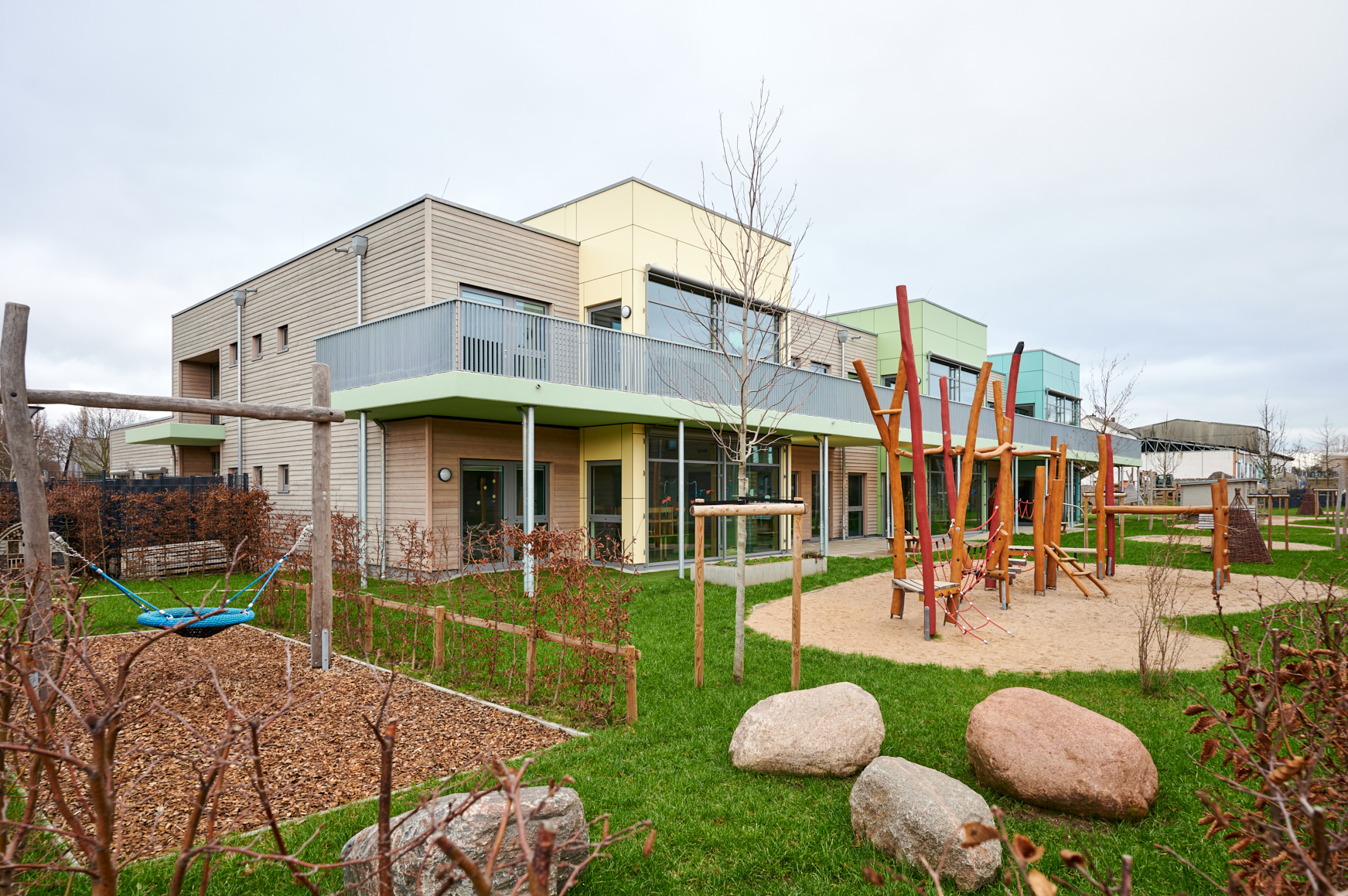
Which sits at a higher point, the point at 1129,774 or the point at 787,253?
the point at 787,253

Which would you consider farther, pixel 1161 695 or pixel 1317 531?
pixel 1317 531

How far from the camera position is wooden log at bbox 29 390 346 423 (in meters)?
6.32

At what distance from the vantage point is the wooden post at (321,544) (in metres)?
7.25

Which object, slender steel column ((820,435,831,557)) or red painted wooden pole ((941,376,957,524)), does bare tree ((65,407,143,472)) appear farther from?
red painted wooden pole ((941,376,957,524))

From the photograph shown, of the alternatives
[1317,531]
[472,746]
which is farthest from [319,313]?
[1317,531]

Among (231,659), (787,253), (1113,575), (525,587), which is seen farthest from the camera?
(787,253)

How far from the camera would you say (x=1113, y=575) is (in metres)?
14.3

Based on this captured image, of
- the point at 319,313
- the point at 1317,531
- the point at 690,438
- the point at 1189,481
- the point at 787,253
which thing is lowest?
the point at 1317,531

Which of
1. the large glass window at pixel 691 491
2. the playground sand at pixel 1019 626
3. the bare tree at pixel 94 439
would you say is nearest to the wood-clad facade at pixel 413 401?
the large glass window at pixel 691 491

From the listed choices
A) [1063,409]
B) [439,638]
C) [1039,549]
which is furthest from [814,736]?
[1063,409]

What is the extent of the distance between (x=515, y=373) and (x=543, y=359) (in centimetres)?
64

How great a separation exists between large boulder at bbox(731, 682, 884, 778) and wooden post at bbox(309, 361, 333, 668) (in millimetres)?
4708

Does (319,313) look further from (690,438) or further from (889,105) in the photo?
(889,105)

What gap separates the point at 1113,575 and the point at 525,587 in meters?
11.8
